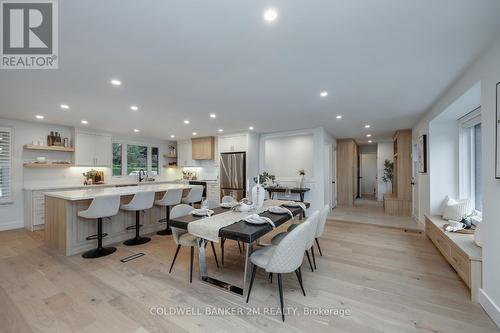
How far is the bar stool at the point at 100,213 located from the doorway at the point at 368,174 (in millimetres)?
10244

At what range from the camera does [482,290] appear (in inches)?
78.3

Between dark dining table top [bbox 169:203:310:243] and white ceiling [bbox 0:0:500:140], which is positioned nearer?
white ceiling [bbox 0:0:500:140]

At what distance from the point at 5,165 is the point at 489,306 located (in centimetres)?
797

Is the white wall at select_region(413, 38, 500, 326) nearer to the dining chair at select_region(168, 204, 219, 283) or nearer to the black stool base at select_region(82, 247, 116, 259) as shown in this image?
the dining chair at select_region(168, 204, 219, 283)

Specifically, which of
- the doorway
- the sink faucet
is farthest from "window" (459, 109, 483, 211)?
the sink faucet

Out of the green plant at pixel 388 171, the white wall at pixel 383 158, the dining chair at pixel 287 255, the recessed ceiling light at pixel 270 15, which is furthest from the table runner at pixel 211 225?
the white wall at pixel 383 158

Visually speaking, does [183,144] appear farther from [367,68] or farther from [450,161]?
[450,161]

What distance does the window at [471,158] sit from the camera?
322 centimetres

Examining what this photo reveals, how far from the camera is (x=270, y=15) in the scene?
5.03ft

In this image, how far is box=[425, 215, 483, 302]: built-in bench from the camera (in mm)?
2061

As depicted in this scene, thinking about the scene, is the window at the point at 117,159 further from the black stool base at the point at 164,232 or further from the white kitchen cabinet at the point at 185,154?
the black stool base at the point at 164,232

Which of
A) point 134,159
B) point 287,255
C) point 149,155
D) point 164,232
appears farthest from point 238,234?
point 149,155

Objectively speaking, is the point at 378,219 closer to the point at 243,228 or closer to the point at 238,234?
the point at 243,228

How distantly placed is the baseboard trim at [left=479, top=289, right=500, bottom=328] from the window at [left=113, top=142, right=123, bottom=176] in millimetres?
7825
